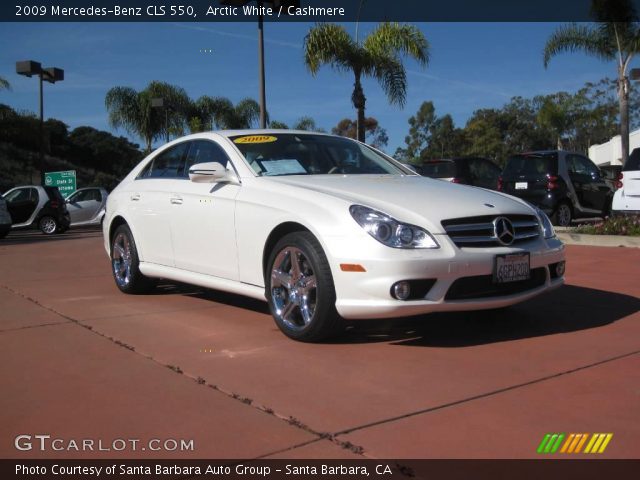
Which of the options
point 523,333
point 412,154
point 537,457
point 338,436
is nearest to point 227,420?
point 338,436

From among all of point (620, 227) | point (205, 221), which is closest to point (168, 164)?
point (205, 221)

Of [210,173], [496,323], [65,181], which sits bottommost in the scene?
[496,323]

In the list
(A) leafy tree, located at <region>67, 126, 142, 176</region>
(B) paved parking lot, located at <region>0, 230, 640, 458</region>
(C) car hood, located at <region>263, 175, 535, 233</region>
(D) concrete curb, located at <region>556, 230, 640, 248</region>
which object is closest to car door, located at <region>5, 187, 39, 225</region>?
(B) paved parking lot, located at <region>0, 230, 640, 458</region>

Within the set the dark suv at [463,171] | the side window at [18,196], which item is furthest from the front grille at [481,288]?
the side window at [18,196]

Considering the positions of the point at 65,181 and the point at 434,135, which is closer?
the point at 65,181

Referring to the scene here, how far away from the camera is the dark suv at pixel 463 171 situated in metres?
15.2

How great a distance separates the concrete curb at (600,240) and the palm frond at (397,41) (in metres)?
9.91

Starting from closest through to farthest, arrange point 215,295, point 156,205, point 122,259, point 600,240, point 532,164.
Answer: point 156,205 → point 215,295 → point 122,259 → point 600,240 → point 532,164

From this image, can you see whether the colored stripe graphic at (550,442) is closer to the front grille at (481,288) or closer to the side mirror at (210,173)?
the front grille at (481,288)

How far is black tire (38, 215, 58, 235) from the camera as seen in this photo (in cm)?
2003

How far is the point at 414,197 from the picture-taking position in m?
4.63

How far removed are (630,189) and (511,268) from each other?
24.3 feet

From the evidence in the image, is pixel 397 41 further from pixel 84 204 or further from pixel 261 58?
pixel 84 204
